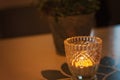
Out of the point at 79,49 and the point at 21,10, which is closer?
the point at 79,49

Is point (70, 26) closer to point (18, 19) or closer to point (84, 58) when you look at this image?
point (84, 58)

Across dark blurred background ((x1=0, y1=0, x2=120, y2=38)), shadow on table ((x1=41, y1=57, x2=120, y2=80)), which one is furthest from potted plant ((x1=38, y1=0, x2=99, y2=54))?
dark blurred background ((x1=0, y1=0, x2=120, y2=38))

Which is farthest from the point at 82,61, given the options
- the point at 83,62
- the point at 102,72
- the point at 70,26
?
the point at 70,26

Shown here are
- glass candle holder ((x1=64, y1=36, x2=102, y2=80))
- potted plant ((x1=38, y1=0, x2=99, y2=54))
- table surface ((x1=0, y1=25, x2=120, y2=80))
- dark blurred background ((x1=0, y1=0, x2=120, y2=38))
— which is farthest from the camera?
dark blurred background ((x1=0, y1=0, x2=120, y2=38))

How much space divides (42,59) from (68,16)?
0.18m

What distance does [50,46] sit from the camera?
1267 millimetres

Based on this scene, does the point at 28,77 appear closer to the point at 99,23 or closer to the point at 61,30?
the point at 61,30

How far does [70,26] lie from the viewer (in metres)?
1.13

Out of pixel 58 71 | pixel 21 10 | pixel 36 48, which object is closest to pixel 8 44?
pixel 36 48

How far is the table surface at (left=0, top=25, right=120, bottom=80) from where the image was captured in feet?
3.23

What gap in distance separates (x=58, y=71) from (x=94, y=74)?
14 cm

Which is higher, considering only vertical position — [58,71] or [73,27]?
[73,27]

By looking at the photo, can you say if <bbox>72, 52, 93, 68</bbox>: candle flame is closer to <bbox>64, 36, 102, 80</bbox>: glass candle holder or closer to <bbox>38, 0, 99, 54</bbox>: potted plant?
<bbox>64, 36, 102, 80</bbox>: glass candle holder

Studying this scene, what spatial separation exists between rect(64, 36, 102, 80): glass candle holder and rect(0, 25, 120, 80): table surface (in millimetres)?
58
